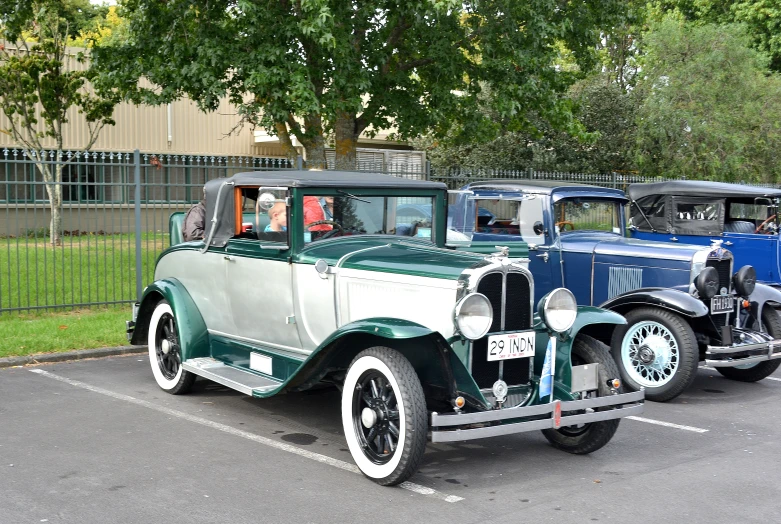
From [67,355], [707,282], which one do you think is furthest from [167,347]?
[707,282]

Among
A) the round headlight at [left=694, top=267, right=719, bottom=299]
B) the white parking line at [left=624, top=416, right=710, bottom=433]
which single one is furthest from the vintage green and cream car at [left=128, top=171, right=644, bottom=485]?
the round headlight at [left=694, top=267, right=719, bottom=299]

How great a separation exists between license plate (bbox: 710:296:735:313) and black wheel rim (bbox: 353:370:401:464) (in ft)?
12.8

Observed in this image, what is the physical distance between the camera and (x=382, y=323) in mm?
4961

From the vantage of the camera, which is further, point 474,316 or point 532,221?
point 532,221

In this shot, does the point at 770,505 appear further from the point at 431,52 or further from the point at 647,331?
the point at 431,52

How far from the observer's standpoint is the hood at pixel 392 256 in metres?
5.20

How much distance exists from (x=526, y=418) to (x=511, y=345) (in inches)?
20.4

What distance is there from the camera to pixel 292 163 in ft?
42.5

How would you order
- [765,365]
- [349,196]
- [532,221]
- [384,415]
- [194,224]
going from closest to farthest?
[384,415]
[349,196]
[194,224]
[765,365]
[532,221]

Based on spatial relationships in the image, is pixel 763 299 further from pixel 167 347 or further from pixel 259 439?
pixel 167 347

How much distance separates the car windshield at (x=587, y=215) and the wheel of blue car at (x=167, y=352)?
157 inches

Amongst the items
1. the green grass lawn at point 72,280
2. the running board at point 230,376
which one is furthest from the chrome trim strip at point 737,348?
the green grass lawn at point 72,280

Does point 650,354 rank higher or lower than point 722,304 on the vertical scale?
lower

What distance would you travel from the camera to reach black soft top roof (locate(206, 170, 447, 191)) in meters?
6.04
